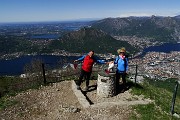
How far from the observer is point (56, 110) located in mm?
11914

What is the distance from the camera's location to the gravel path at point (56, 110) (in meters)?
11.3

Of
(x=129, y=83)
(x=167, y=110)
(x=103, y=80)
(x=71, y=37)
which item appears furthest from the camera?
(x=71, y=37)

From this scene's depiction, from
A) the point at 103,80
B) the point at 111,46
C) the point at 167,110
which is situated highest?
the point at 103,80

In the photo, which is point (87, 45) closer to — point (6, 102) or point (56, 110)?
point (6, 102)

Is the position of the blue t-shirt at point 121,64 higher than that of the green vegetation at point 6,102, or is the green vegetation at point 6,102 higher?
the blue t-shirt at point 121,64

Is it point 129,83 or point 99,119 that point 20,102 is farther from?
point 129,83

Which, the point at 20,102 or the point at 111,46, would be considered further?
the point at 111,46

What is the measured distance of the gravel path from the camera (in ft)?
37.1

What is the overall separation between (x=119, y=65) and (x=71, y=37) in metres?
186

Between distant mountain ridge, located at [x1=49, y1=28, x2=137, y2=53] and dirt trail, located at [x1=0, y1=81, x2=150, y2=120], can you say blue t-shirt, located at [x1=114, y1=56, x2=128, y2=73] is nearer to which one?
dirt trail, located at [x1=0, y1=81, x2=150, y2=120]

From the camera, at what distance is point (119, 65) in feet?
45.9

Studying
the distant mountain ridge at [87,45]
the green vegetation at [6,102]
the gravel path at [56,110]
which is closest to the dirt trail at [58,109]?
the gravel path at [56,110]

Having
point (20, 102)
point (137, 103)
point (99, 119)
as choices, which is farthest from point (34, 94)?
point (137, 103)

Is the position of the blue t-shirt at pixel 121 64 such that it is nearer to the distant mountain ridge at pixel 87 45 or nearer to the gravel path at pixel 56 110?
the gravel path at pixel 56 110
